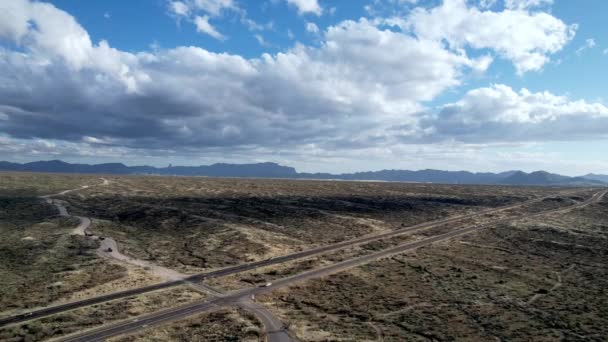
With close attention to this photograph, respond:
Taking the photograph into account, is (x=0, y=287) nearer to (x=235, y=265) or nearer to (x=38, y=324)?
(x=38, y=324)

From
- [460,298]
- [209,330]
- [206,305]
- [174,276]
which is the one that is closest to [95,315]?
[206,305]

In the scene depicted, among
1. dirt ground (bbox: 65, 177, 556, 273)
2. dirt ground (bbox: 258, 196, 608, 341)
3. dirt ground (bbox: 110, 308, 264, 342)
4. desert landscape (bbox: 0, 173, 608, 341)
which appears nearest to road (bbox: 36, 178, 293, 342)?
desert landscape (bbox: 0, 173, 608, 341)

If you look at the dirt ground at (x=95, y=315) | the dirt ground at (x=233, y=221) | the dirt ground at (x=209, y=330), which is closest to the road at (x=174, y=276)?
the dirt ground at (x=209, y=330)

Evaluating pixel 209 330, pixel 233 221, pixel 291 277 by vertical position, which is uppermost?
pixel 233 221

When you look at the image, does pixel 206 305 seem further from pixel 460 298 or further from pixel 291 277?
pixel 460 298

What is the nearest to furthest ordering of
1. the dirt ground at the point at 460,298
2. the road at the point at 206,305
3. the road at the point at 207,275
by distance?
the road at the point at 206,305 < the dirt ground at the point at 460,298 < the road at the point at 207,275

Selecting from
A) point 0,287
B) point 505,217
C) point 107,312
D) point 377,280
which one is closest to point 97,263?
point 0,287

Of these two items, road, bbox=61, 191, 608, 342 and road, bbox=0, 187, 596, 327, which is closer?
road, bbox=61, 191, 608, 342

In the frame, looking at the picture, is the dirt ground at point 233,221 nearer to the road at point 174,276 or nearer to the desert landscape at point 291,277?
the desert landscape at point 291,277

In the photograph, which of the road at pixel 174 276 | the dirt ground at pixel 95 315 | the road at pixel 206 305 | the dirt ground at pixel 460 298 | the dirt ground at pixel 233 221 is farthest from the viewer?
the dirt ground at pixel 233 221

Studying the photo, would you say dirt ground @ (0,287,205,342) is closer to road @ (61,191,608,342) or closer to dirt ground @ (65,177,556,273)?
road @ (61,191,608,342)

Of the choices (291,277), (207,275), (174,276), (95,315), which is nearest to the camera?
(95,315)
